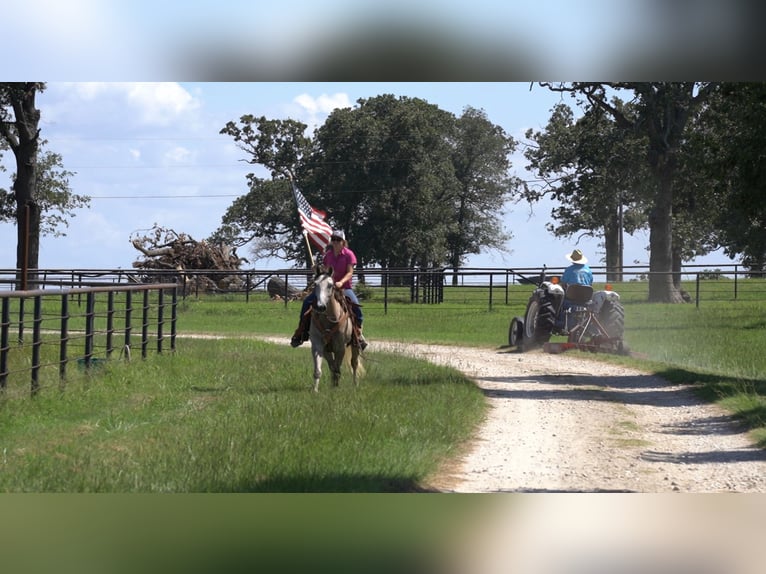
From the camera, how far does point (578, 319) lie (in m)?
23.5

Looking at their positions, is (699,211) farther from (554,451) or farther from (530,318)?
(554,451)

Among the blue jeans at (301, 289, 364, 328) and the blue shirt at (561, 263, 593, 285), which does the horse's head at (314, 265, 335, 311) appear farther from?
the blue shirt at (561, 263, 593, 285)

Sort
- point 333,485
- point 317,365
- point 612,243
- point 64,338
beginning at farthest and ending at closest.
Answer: point 612,243
point 64,338
point 317,365
point 333,485

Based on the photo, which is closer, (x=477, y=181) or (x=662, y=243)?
(x=662, y=243)

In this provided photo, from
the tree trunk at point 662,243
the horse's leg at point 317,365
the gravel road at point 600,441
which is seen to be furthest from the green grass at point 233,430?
the tree trunk at point 662,243

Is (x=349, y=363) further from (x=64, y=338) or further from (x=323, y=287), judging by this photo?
(x=64, y=338)

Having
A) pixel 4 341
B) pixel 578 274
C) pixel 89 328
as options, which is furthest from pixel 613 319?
pixel 4 341

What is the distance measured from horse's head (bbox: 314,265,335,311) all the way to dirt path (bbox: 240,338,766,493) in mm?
2507

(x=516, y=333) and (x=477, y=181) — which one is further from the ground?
(x=477, y=181)

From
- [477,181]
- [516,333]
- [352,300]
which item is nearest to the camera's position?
[352,300]

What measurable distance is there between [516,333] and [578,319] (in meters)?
1.96

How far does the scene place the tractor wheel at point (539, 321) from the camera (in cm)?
2356

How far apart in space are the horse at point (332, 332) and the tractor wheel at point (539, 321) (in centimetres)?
840
